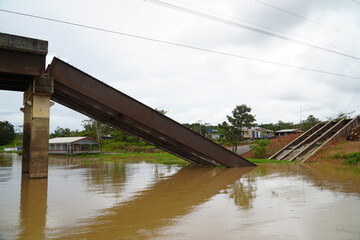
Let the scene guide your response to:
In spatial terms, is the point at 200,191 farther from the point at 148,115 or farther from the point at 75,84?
the point at 75,84

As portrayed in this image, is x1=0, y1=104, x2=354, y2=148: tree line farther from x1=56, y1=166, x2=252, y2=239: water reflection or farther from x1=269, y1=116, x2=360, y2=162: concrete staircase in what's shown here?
x1=56, y1=166, x2=252, y2=239: water reflection

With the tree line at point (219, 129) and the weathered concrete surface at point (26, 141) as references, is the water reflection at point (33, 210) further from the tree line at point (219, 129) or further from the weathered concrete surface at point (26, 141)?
the tree line at point (219, 129)

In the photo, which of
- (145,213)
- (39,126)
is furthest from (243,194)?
(39,126)

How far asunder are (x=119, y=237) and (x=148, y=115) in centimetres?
994

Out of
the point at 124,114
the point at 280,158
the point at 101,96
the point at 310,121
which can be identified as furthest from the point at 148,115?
the point at 310,121

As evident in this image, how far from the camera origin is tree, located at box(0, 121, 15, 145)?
272ft

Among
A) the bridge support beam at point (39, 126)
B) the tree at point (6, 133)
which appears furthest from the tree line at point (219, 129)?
the bridge support beam at point (39, 126)

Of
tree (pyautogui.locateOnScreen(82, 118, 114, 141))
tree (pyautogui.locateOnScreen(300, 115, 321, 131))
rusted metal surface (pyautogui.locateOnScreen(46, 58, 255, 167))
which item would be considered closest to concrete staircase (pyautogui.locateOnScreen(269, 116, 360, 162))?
rusted metal surface (pyautogui.locateOnScreen(46, 58, 255, 167))

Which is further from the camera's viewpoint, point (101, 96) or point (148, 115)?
point (148, 115)

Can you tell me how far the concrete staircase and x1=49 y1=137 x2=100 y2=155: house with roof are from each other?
2862 centimetres

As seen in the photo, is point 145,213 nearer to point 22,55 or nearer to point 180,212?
point 180,212

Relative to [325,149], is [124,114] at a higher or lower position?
higher

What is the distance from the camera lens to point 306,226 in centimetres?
539

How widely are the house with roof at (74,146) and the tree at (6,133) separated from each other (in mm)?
51002
